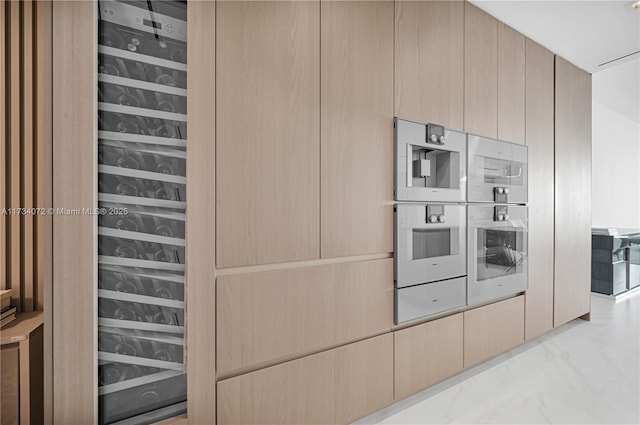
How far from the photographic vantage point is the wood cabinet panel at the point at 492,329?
2.16 metres

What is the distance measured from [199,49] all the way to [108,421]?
52.8 inches

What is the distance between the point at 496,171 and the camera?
229 cm

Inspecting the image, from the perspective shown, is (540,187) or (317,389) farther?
(540,187)

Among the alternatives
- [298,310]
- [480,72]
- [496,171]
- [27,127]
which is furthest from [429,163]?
[27,127]

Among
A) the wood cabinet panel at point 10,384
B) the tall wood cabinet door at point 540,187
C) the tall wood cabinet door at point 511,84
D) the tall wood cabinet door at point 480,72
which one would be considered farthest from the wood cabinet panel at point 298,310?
the tall wood cabinet door at point 540,187

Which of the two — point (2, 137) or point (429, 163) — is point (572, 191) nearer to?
point (429, 163)

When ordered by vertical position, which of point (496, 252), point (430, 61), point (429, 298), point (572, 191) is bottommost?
point (429, 298)

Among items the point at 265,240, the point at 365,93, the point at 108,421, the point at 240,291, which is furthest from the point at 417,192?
the point at 108,421

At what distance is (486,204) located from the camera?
7.31 ft

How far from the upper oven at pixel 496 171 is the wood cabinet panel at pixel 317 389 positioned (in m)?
1.13

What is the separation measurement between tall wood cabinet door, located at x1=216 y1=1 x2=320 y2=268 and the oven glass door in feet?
1.73

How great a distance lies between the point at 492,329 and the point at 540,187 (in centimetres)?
121

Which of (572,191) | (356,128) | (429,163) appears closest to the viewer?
(356,128)

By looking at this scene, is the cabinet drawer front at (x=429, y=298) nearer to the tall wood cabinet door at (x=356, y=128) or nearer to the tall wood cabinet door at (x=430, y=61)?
the tall wood cabinet door at (x=356, y=128)
